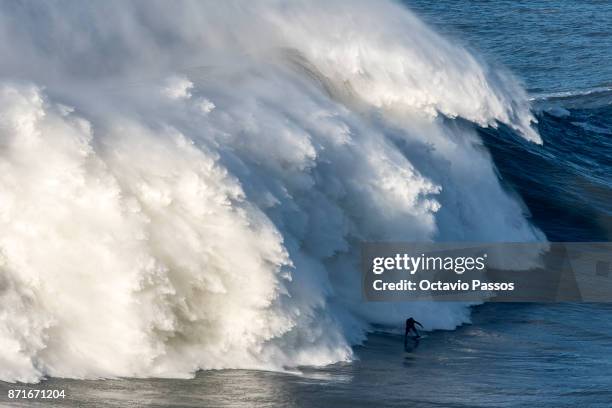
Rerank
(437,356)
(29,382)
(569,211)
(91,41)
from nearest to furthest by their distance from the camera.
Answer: (29,382)
(437,356)
(91,41)
(569,211)

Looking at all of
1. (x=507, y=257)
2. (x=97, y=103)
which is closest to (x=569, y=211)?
(x=507, y=257)

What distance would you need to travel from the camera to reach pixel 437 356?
16.7 metres

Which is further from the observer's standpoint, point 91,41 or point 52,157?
point 91,41

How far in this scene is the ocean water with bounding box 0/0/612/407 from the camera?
1426 centimetres

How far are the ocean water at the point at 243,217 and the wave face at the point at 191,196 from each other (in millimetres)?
27

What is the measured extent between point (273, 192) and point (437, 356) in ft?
10.2

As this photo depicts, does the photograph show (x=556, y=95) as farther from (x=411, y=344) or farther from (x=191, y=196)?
(x=191, y=196)

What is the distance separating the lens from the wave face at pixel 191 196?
1427 centimetres

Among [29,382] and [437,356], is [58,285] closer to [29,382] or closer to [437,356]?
[29,382]

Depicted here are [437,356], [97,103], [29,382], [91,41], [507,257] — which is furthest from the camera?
[507,257]

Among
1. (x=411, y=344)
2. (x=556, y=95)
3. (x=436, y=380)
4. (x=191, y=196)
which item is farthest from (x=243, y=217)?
(x=556, y=95)

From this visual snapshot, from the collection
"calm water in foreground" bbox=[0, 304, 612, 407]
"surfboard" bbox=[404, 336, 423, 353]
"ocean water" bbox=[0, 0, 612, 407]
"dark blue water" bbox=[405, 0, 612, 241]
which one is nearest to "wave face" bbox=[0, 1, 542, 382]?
"ocean water" bbox=[0, 0, 612, 407]

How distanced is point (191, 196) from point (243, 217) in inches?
26.0

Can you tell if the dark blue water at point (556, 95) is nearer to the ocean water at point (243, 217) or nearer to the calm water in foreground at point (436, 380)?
the ocean water at point (243, 217)
